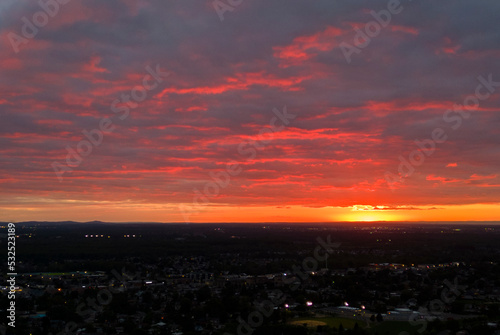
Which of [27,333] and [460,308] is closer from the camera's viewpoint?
[27,333]

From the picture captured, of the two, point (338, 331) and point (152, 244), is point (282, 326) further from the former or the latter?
point (152, 244)

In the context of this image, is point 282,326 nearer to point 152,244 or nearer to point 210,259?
point 210,259

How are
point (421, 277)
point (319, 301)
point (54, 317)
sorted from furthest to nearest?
1. point (421, 277)
2. point (319, 301)
3. point (54, 317)

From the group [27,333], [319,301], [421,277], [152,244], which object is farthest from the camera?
[152,244]

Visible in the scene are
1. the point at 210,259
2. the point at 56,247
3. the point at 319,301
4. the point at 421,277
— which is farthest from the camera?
the point at 56,247

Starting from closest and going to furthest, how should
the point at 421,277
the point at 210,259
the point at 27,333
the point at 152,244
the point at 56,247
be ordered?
the point at 27,333 → the point at 421,277 → the point at 210,259 → the point at 56,247 → the point at 152,244

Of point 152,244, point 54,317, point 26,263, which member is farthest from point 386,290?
point 152,244

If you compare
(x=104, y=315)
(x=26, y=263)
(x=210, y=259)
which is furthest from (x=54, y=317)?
(x=210, y=259)

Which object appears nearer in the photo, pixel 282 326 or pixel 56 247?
pixel 282 326
